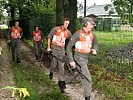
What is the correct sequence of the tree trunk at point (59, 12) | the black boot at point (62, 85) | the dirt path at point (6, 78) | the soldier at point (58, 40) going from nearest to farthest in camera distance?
the dirt path at point (6, 78)
the black boot at point (62, 85)
the soldier at point (58, 40)
the tree trunk at point (59, 12)

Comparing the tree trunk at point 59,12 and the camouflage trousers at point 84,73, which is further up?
the tree trunk at point 59,12

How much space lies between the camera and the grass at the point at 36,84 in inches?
400

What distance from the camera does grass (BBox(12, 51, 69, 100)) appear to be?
33.3ft

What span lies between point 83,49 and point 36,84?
12.9 feet

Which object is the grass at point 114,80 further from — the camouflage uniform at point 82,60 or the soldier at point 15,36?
the soldier at point 15,36

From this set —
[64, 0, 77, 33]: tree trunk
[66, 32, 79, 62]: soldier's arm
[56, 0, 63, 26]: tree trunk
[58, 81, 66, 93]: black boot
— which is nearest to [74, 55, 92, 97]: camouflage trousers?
[66, 32, 79, 62]: soldier's arm

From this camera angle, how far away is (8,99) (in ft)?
32.9

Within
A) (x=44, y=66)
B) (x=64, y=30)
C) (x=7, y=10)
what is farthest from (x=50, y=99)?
(x=7, y=10)

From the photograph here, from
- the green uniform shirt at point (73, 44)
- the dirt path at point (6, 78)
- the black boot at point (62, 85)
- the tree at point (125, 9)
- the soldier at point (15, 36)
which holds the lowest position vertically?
the dirt path at point (6, 78)

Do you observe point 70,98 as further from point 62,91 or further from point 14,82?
point 14,82

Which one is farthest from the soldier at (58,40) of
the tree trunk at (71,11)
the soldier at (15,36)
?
the tree trunk at (71,11)

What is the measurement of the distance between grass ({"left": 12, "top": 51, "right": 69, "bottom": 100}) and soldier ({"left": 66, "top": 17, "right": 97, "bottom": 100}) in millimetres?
1294

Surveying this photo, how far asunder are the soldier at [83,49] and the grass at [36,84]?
1.29m

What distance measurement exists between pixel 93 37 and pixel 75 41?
0.43 metres
